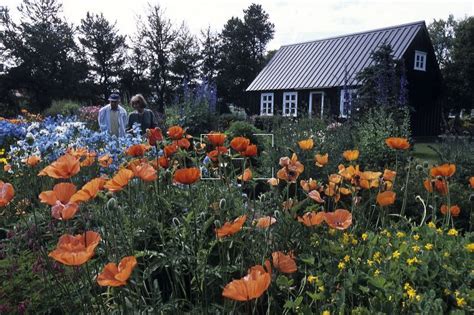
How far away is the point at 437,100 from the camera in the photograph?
22.1 m

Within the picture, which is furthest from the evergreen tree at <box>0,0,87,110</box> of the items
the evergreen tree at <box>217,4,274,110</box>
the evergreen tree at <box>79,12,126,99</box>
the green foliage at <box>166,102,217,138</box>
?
the green foliage at <box>166,102,217,138</box>

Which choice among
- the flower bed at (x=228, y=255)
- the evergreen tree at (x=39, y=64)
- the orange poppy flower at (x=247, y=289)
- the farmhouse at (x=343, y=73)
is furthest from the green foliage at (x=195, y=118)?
the evergreen tree at (x=39, y=64)

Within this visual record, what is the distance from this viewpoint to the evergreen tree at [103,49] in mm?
41562

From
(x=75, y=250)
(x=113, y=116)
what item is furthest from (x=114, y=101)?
(x=75, y=250)

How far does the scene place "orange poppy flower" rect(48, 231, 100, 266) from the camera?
3.56ft

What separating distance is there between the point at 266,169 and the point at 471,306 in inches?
182

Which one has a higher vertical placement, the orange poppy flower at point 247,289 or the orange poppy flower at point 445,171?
the orange poppy flower at point 445,171

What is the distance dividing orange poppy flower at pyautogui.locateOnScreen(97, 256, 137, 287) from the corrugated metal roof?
59.3 feet

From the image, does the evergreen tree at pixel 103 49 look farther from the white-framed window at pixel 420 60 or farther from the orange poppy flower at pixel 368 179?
the orange poppy flower at pixel 368 179

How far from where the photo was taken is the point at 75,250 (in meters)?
1.17

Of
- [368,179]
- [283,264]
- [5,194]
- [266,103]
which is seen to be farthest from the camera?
[266,103]

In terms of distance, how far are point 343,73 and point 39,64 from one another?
26.9 meters

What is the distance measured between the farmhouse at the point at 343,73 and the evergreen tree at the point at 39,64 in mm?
19050

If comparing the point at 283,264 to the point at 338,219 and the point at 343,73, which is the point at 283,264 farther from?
the point at 343,73
